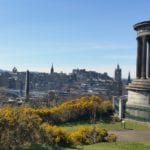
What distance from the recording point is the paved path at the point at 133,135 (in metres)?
38.6

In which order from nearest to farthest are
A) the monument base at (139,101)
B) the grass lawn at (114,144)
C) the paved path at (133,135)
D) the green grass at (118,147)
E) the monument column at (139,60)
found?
1. the grass lawn at (114,144)
2. the green grass at (118,147)
3. the paved path at (133,135)
4. the monument base at (139,101)
5. the monument column at (139,60)

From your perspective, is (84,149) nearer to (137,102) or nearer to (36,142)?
(36,142)

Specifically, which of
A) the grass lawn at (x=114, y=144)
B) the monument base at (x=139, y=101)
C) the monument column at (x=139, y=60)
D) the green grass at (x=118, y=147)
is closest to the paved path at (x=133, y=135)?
the grass lawn at (x=114, y=144)

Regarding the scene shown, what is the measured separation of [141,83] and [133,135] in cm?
1387

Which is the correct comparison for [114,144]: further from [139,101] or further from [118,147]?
[139,101]

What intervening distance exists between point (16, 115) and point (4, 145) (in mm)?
3722

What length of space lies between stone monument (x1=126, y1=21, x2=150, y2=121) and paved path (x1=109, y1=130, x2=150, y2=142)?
23.8 ft

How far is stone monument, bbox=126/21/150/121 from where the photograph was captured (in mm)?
51781

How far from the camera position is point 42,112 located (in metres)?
48.3

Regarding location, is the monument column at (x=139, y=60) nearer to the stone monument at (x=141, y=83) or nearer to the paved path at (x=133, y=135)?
the stone monument at (x=141, y=83)

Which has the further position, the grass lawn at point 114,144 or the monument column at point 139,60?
the monument column at point 139,60

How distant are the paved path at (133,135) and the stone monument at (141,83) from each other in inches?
286

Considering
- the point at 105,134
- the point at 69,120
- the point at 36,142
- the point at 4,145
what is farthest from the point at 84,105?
the point at 4,145

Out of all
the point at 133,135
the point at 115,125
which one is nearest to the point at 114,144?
the point at 133,135
